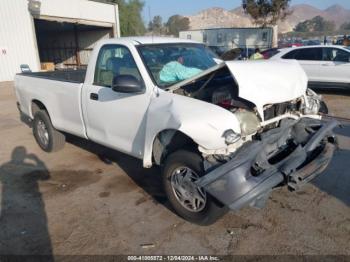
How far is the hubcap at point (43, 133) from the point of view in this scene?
6.14m

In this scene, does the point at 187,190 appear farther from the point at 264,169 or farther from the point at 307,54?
the point at 307,54

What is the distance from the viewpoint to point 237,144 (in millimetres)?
3176

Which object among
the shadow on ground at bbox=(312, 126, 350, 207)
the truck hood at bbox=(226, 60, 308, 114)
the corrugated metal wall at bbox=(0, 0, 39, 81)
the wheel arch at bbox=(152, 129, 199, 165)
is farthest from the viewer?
the corrugated metal wall at bbox=(0, 0, 39, 81)

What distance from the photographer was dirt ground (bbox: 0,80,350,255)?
3.23 meters

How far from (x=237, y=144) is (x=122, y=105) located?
1.67 metres

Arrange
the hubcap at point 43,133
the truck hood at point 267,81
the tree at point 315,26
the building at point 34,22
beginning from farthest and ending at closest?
the tree at point 315,26 < the building at point 34,22 < the hubcap at point 43,133 < the truck hood at point 267,81

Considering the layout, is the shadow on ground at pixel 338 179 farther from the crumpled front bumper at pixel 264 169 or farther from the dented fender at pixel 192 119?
the dented fender at pixel 192 119

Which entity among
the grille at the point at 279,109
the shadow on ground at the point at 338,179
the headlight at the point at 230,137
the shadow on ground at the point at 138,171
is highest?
the grille at the point at 279,109

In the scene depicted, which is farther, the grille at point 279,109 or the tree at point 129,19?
the tree at point 129,19

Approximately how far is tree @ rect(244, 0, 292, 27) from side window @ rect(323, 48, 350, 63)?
2044 cm

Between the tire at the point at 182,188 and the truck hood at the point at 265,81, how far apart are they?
0.79 m

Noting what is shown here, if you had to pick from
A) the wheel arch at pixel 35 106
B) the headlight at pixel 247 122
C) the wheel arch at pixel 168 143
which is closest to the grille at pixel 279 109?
the headlight at pixel 247 122

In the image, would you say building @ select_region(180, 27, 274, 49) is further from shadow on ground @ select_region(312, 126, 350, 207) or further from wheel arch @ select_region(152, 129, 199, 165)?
wheel arch @ select_region(152, 129, 199, 165)

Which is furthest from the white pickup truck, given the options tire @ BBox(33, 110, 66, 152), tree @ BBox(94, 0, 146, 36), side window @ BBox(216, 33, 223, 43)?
tree @ BBox(94, 0, 146, 36)
